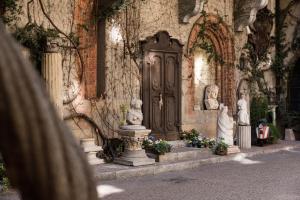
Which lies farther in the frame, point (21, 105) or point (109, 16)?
point (109, 16)

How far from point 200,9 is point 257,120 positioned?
4.42 meters

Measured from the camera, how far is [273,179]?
7.99m

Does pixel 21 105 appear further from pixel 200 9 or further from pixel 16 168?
pixel 200 9

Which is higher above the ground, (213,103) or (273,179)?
(213,103)

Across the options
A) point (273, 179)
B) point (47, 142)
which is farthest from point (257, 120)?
point (47, 142)

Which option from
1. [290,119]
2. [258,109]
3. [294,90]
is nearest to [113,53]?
[258,109]

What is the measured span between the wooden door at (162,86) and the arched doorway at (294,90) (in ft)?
21.4

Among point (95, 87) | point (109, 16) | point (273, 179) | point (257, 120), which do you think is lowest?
point (273, 179)

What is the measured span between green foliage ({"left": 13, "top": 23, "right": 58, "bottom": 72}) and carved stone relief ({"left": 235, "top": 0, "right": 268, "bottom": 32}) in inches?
279

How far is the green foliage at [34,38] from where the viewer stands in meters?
8.65

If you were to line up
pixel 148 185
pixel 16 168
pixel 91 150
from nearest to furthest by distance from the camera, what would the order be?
pixel 16 168, pixel 148 185, pixel 91 150

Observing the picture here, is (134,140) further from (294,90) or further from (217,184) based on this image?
(294,90)

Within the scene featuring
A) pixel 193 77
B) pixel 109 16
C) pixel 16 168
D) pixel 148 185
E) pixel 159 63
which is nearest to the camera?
pixel 16 168

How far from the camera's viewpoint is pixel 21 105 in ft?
2.65
